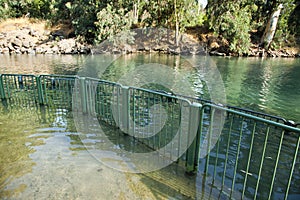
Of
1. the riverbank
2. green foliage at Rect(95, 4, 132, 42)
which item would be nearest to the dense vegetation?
green foliage at Rect(95, 4, 132, 42)

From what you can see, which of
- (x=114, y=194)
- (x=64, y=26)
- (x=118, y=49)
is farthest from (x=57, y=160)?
(x=64, y=26)

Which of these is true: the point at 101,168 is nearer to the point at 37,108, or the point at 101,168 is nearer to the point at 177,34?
the point at 37,108

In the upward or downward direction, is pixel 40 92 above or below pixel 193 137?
below

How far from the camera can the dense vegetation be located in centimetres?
3034

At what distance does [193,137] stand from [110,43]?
30268 mm

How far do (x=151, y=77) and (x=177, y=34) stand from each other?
67.7 feet

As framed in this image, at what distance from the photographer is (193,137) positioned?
3.14 meters

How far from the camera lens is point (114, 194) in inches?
113

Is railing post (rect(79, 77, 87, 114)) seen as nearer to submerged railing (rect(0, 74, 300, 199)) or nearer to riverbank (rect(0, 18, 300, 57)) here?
submerged railing (rect(0, 74, 300, 199))

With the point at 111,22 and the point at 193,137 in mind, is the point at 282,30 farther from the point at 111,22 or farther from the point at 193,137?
the point at 193,137

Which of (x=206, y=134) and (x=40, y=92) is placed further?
(x=40, y=92)

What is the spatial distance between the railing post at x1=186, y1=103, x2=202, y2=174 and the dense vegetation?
98.0 feet

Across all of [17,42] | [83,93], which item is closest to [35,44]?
[17,42]

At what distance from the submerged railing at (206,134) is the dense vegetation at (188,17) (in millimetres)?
26691
